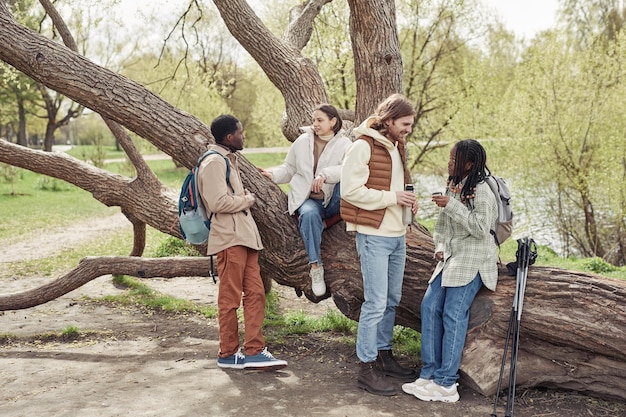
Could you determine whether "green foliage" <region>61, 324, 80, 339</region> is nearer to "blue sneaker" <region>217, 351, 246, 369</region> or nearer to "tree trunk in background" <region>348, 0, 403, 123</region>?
"blue sneaker" <region>217, 351, 246, 369</region>

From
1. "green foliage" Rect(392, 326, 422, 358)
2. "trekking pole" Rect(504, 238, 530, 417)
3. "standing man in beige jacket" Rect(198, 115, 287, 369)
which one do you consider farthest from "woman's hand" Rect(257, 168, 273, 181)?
"trekking pole" Rect(504, 238, 530, 417)

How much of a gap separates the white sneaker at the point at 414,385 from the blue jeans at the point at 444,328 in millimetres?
40

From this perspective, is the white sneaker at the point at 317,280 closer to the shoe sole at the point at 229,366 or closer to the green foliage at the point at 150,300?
the shoe sole at the point at 229,366

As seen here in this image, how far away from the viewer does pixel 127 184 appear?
7.38 meters

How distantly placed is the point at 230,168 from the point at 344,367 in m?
1.85

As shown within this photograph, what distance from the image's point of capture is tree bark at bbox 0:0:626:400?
4.53 metres

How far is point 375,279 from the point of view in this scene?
4.51m

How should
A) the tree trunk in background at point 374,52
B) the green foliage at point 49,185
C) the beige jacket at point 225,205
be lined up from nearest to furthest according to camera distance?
the beige jacket at point 225,205 < the tree trunk in background at point 374,52 < the green foliage at point 49,185

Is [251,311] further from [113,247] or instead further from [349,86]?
[349,86]

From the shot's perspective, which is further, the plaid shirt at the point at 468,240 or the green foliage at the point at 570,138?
the green foliage at the point at 570,138

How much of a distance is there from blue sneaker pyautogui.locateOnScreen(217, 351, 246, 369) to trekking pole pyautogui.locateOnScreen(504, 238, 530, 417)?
6.53 feet

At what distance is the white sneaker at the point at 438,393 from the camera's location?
4457 mm

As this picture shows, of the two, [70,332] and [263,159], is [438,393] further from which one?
[263,159]

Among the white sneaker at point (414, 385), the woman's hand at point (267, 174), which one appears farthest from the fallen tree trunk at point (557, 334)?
the woman's hand at point (267, 174)
